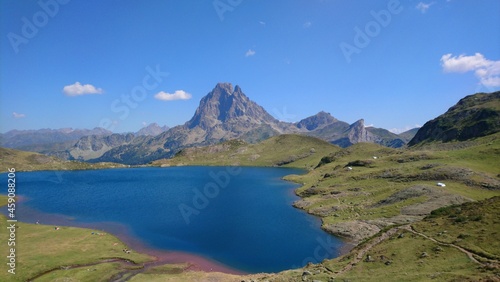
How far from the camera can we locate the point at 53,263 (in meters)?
62.8

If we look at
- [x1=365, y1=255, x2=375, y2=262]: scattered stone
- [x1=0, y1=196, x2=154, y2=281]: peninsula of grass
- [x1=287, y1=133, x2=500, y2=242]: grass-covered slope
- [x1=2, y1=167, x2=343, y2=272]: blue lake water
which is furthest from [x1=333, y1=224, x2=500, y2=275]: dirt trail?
[x1=0, y1=196, x2=154, y2=281]: peninsula of grass

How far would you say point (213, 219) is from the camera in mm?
108562

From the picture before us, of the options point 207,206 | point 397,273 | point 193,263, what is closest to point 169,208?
point 207,206

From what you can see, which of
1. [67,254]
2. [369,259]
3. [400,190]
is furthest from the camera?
[400,190]

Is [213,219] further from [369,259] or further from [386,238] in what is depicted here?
[369,259]

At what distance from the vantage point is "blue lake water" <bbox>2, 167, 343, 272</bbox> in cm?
7444

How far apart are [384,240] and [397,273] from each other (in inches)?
597

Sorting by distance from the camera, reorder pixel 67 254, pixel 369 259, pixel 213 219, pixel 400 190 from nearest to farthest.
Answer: pixel 369 259 < pixel 67 254 < pixel 400 190 < pixel 213 219

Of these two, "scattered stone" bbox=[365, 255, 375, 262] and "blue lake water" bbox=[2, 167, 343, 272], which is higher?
"scattered stone" bbox=[365, 255, 375, 262]

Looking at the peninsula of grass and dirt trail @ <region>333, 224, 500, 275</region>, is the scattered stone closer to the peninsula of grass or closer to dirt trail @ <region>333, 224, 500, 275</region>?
dirt trail @ <region>333, 224, 500, 275</region>

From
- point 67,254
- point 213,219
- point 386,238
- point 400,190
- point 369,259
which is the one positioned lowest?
point 213,219

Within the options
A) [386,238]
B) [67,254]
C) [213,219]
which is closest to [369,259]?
[386,238]

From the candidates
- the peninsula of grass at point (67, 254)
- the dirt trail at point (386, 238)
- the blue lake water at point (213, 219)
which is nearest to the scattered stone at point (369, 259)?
the dirt trail at point (386, 238)

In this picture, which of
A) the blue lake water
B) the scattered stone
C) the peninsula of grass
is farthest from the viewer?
the blue lake water
